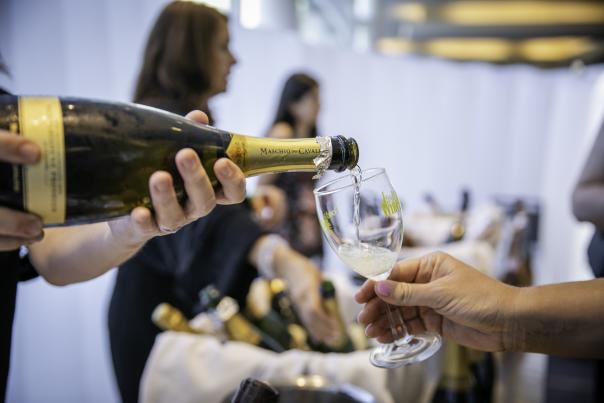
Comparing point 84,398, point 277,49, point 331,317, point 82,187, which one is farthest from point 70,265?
point 277,49

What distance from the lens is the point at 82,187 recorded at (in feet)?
1.28

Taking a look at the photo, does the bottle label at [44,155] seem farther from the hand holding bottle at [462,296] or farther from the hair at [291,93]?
the hair at [291,93]

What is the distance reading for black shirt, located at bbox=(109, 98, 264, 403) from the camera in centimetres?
82

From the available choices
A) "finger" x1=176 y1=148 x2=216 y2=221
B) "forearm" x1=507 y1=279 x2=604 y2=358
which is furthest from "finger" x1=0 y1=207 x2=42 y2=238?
"forearm" x1=507 y1=279 x2=604 y2=358

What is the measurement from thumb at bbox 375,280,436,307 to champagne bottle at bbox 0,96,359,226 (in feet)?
0.52

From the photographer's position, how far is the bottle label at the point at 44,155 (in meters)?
0.34

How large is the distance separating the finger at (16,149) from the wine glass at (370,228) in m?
0.30

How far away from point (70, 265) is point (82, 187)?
0.24m

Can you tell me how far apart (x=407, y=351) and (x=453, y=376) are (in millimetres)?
354

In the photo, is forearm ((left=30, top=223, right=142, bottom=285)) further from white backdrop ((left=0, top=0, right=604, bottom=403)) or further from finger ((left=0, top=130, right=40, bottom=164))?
white backdrop ((left=0, top=0, right=604, bottom=403))

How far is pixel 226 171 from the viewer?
1.31ft

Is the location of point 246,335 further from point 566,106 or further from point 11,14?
point 566,106

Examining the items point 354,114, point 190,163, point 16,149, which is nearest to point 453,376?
point 190,163

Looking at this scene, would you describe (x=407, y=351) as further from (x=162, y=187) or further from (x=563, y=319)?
(x=162, y=187)
